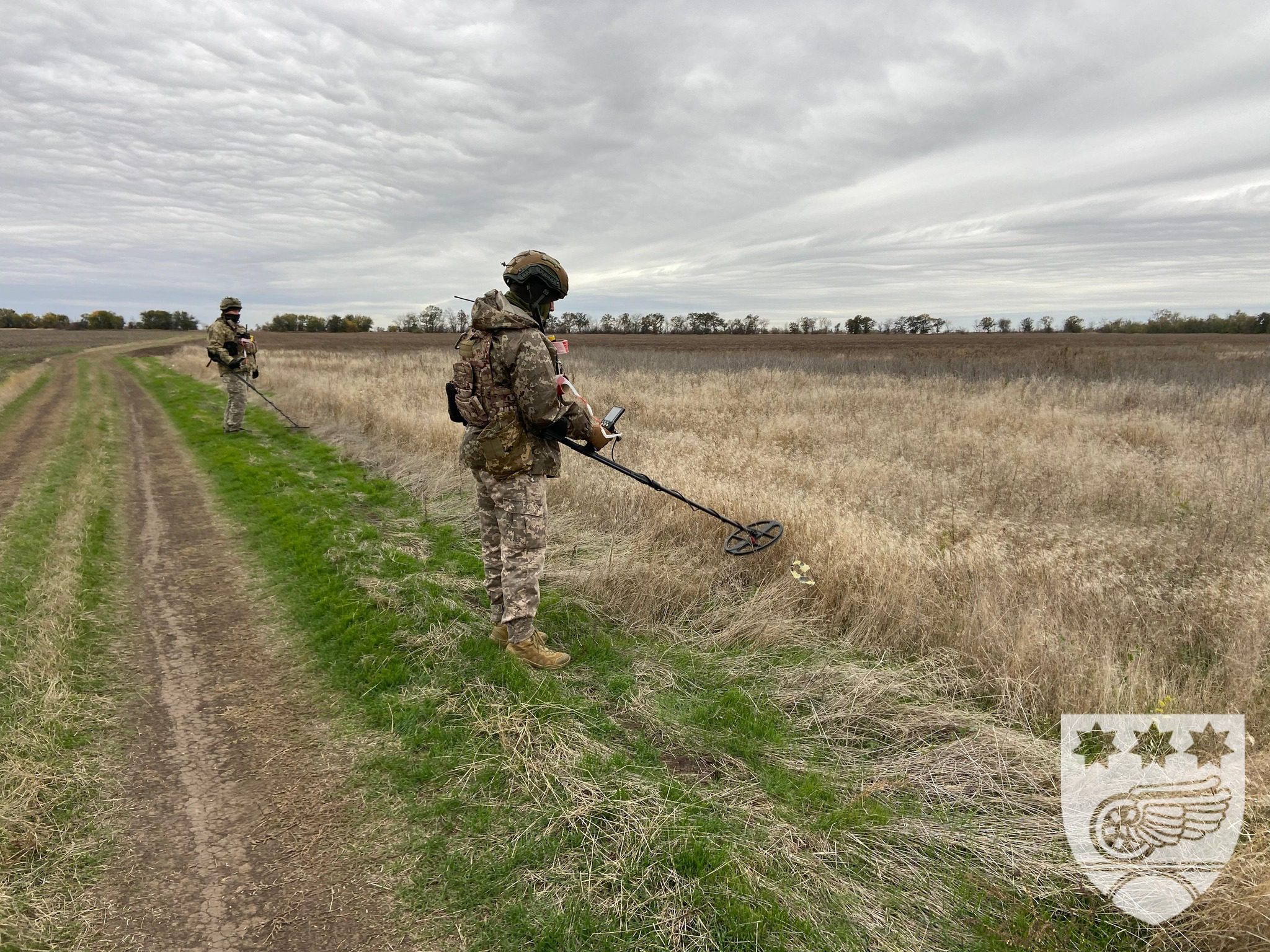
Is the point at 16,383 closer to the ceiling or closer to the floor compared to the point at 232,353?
closer to the floor

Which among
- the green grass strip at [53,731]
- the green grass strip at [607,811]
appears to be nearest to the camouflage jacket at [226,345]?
the green grass strip at [53,731]

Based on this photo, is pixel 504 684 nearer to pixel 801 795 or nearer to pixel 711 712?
pixel 711 712

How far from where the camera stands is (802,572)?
5410 millimetres

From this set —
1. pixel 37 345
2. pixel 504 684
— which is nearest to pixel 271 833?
pixel 504 684

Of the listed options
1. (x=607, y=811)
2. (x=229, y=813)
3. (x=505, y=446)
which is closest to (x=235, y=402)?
(x=505, y=446)

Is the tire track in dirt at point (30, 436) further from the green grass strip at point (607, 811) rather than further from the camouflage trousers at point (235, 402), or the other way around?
the green grass strip at point (607, 811)

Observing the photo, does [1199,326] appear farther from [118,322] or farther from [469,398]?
[118,322]

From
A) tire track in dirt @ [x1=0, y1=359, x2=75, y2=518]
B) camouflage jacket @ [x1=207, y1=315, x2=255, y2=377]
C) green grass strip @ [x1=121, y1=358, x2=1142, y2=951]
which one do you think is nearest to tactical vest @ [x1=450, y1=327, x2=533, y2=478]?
green grass strip @ [x1=121, y1=358, x2=1142, y2=951]

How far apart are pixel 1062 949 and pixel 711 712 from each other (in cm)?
190

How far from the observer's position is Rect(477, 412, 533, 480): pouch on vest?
4.26 meters

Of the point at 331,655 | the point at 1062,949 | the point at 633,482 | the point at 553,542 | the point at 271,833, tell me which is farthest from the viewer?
the point at 633,482

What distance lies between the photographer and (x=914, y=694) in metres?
4.00

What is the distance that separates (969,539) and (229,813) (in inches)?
239

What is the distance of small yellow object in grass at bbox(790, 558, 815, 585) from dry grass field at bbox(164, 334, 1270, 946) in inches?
2.3
